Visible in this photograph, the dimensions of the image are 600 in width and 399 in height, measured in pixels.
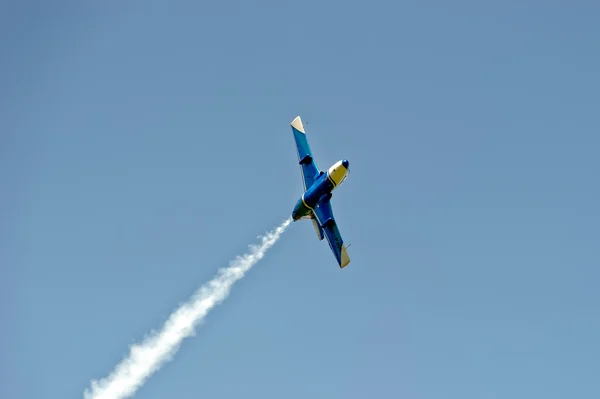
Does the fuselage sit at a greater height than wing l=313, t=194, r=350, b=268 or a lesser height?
greater

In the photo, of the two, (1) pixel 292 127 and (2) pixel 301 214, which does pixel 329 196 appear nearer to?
(2) pixel 301 214

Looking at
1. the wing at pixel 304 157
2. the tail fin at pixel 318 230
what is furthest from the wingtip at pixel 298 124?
the tail fin at pixel 318 230

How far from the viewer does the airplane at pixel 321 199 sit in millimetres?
92000

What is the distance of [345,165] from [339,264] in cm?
1444

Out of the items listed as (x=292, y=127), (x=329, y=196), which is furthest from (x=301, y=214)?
(x=292, y=127)

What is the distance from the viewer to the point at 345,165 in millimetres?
90688

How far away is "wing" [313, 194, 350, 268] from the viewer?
95.3 meters

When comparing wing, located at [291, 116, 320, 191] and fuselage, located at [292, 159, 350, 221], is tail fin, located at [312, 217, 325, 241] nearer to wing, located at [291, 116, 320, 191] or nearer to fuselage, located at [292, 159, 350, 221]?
fuselage, located at [292, 159, 350, 221]

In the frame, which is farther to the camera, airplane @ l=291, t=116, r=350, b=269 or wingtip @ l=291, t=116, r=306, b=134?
wingtip @ l=291, t=116, r=306, b=134

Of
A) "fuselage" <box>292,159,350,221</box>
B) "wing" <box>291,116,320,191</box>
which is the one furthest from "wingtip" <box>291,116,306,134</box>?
"fuselage" <box>292,159,350,221</box>

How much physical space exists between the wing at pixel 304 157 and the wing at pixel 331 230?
4.01 metres

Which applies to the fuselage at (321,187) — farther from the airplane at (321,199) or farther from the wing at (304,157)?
the wing at (304,157)

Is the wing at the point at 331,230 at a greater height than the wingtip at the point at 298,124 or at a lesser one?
lesser

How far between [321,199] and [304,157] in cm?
785
